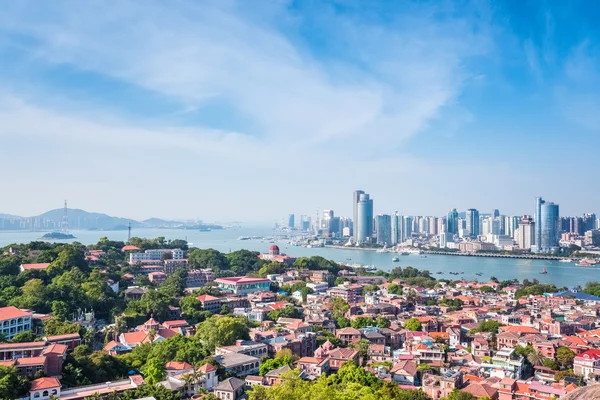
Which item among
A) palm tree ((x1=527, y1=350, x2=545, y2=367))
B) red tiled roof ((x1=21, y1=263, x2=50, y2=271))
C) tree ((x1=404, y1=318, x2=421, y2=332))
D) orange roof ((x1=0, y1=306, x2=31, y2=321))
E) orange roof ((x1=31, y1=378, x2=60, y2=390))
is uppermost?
red tiled roof ((x1=21, y1=263, x2=50, y2=271))

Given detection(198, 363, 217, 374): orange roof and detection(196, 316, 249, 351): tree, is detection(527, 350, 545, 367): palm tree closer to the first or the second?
detection(196, 316, 249, 351): tree

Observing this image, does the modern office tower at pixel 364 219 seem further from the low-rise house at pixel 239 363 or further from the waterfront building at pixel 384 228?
the low-rise house at pixel 239 363

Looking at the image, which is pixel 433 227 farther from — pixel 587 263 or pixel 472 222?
pixel 587 263

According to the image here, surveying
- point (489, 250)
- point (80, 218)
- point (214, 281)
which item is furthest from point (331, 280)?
point (80, 218)

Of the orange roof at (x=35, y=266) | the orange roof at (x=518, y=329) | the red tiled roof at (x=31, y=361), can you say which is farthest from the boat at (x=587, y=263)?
the red tiled roof at (x=31, y=361)

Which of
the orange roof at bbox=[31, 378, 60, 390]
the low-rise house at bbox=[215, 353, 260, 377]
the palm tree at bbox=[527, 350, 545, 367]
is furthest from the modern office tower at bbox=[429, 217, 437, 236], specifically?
the orange roof at bbox=[31, 378, 60, 390]

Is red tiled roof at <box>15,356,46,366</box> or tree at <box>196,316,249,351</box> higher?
red tiled roof at <box>15,356,46,366</box>

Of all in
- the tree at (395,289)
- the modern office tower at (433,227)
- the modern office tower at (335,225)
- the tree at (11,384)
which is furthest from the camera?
the modern office tower at (335,225)
